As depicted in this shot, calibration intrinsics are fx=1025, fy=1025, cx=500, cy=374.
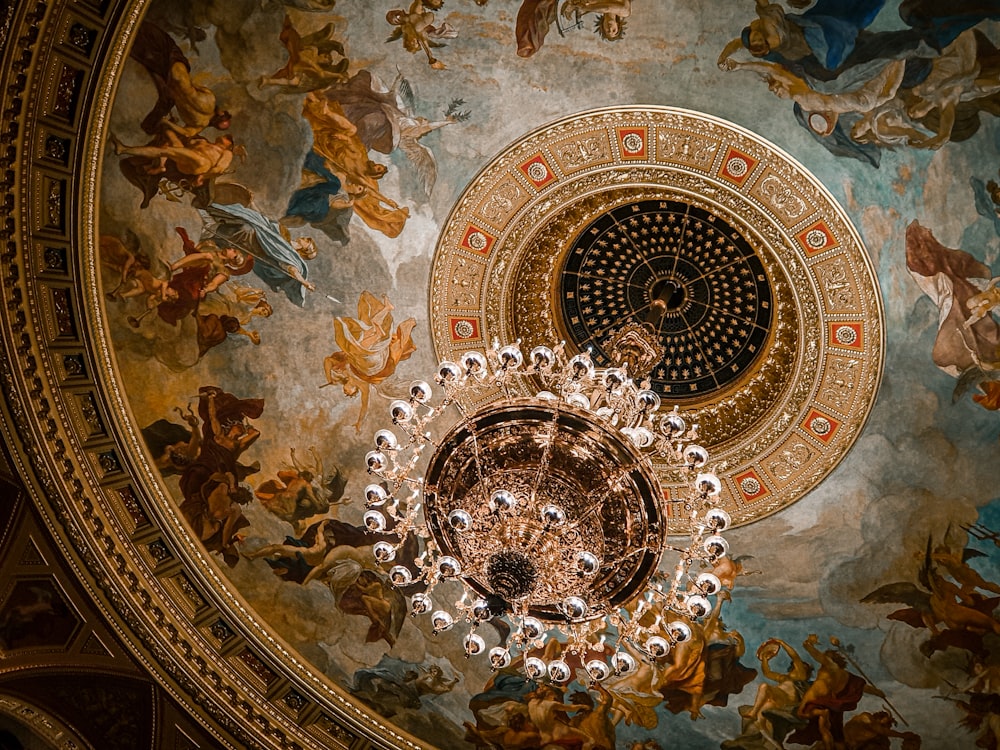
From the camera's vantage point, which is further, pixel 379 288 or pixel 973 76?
pixel 379 288

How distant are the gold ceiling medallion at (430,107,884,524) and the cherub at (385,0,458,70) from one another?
138 cm

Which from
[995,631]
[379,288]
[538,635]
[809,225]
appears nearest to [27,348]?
[379,288]

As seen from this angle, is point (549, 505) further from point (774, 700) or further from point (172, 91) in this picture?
point (774, 700)

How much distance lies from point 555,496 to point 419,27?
15.2 ft

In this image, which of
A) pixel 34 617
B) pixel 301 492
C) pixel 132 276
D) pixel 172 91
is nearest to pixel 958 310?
pixel 301 492

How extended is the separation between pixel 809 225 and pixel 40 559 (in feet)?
27.3

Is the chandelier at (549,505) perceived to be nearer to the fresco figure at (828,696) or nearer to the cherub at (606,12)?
the cherub at (606,12)

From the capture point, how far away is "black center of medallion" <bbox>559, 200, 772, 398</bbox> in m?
11.0

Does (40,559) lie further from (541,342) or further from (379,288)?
(541,342)

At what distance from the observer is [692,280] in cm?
1116

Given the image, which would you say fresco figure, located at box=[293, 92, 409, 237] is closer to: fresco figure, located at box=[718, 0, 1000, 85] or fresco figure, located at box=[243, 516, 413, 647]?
fresco figure, located at box=[243, 516, 413, 647]

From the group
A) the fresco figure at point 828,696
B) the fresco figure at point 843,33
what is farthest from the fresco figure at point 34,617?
the fresco figure at point 843,33

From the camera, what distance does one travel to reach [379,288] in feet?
35.9

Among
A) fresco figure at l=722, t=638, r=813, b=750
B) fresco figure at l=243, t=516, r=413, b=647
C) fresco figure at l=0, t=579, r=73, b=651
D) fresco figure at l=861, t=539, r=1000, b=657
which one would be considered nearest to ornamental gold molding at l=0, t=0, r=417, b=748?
fresco figure at l=0, t=579, r=73, b=651
